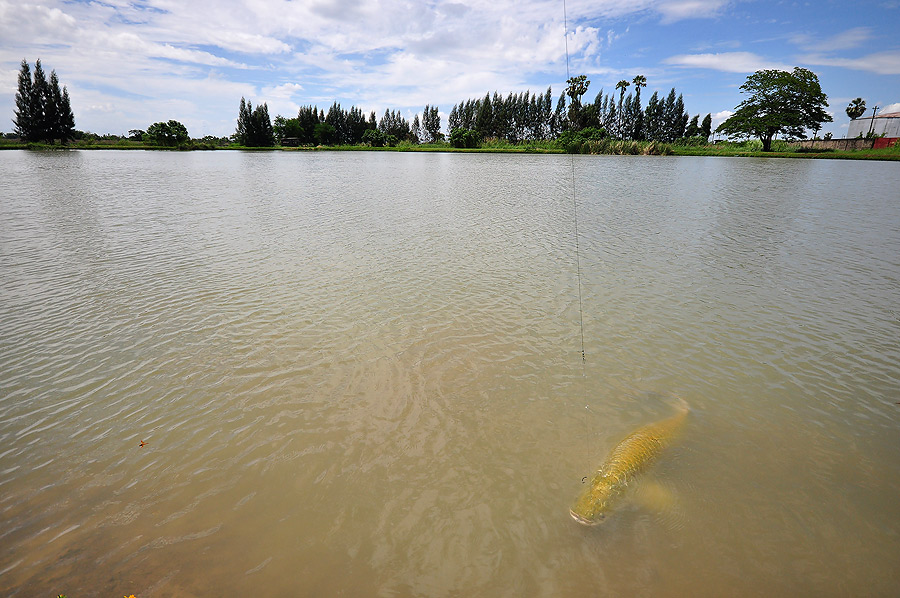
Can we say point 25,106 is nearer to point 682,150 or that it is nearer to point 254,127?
point 254,127

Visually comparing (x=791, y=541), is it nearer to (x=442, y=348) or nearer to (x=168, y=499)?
(x=442, y=348)

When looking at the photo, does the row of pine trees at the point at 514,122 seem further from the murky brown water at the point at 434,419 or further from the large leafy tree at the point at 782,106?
the murky brown water at the point at 434,419

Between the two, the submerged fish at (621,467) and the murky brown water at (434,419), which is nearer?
the murky brown water at (434,419)

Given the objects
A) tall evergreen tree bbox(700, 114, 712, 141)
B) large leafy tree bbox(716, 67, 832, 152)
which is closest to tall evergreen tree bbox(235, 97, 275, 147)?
large leafy tree bbox(716, 67, 832, 152)

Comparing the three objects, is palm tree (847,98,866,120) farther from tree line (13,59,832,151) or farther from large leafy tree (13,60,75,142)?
large leafy tree (13,60,75,142)

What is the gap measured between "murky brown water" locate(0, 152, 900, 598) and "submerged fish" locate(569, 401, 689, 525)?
92mm

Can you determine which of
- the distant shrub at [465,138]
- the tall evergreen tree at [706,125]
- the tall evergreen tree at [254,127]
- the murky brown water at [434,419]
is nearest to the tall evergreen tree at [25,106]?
the tall evergreen tree at [254,127]

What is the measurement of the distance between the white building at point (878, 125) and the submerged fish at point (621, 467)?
9108 centimetres

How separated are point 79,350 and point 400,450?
423cm

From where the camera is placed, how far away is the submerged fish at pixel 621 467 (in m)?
3.06

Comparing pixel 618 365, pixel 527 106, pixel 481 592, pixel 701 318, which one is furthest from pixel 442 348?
pixel 527 106

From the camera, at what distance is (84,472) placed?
129 inches

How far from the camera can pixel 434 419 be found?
4.02m

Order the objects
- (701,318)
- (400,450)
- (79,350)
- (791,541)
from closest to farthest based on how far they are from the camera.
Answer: (791,541) → (400,450) → (79,350) → (701,318)
